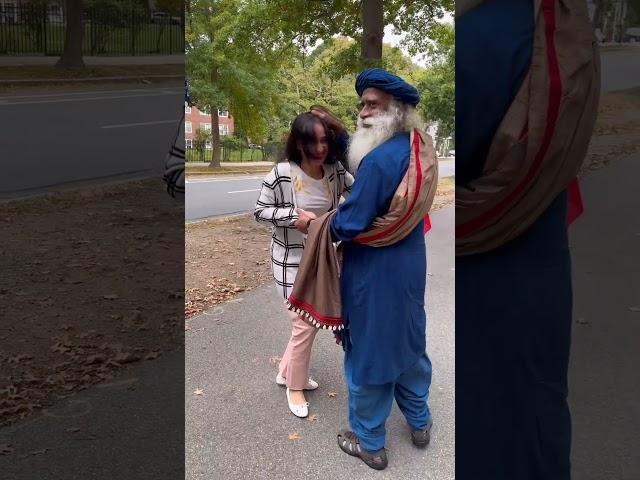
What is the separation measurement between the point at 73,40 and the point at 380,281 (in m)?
0.86

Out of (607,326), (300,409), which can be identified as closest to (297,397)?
(300,409)

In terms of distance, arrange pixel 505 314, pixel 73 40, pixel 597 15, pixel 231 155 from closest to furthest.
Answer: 1. pixel 597 15
2. pixel 505 314
3. pixel 73 40
4. pixel 231 155

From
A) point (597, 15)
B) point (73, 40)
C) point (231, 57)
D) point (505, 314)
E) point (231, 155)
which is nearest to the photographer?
point (597, 15)

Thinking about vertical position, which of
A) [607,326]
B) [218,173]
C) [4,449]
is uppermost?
[218,173]

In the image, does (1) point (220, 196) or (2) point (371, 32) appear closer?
(2) point (371, 32)

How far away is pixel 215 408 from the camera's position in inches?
58.3

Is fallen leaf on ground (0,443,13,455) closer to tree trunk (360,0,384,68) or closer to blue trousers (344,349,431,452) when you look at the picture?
blue trousers (344,349,431,452)

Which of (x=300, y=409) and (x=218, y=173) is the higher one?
(x=218, y=173)

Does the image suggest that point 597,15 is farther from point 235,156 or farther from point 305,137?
point 235,156

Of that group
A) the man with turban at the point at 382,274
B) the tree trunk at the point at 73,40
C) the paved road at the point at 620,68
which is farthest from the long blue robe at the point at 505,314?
the tree trunk at the point at 73,40

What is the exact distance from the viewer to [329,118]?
1390 millimetres

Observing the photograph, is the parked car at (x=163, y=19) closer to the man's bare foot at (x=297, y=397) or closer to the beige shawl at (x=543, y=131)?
the beige shawl at (x=543, y=131)

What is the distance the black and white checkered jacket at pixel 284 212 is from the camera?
148cm

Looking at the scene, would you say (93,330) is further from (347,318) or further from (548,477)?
(548,477)
